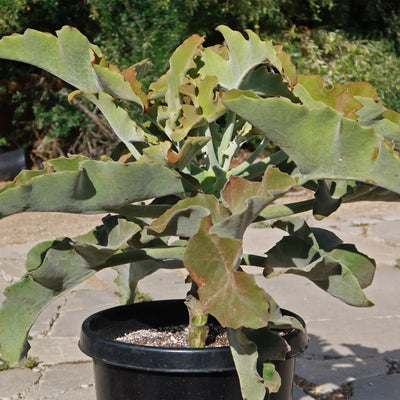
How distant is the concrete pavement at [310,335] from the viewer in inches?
79.0

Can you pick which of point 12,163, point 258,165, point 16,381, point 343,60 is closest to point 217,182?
point 258,165

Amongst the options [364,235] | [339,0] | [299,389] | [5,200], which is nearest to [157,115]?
[5,200]

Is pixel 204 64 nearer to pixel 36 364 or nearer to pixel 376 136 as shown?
pixel 376 136

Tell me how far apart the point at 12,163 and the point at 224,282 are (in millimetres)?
5990

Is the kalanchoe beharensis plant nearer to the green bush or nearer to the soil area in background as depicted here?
the soil area in background

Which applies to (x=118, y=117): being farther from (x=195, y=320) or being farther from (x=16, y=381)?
(x=16, y=381)

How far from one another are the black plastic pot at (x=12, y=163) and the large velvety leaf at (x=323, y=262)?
5.74 metres

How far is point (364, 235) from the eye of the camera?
13.5 ft

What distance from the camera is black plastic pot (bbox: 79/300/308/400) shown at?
113 cm

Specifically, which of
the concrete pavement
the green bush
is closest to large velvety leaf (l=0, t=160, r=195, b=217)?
the concrete pavement

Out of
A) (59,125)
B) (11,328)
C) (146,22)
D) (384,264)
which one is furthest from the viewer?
(59,125)

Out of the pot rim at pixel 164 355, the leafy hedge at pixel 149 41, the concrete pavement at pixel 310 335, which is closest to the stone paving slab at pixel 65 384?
the concrete pavement at pixel 310 335

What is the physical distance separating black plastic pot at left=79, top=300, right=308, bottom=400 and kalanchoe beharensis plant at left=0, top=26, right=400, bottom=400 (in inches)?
3.8

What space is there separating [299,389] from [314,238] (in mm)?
1004
